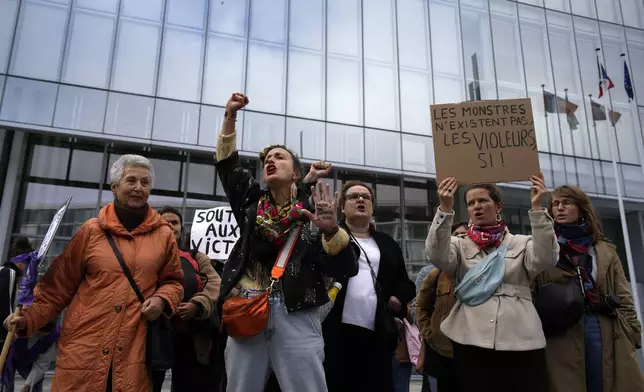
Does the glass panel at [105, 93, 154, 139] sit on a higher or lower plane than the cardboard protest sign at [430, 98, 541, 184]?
higher

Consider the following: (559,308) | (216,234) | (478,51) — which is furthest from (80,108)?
(478,51)

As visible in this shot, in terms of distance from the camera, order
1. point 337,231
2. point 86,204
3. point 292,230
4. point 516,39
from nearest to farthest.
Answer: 1. point 337,231
2. point 292,230
3. point 86,204
4. point 516,39

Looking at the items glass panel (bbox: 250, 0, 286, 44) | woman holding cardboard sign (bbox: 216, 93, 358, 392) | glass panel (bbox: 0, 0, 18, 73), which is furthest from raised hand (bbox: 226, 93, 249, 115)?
glass panel (bbox: 250, 0, 286, 44)

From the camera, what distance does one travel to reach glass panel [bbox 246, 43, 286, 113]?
1197 cm

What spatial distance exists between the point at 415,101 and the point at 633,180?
302 inches

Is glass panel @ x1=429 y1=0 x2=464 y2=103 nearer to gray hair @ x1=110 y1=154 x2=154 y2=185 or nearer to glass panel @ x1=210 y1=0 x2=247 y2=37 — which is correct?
glass panel @ x1=210 y1=0 x2=247 y2=37

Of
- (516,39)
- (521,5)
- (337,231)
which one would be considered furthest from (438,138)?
(521,5)

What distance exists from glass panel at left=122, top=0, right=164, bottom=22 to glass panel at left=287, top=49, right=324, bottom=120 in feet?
11.8

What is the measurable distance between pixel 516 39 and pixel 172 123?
11.1 meters

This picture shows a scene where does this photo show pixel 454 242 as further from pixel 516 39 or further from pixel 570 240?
pixel 516 39

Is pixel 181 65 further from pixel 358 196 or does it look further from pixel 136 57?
pixel 358 196

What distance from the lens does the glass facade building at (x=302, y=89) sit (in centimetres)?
1062

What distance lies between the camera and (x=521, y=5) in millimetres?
15023

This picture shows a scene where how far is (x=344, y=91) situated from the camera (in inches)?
504
